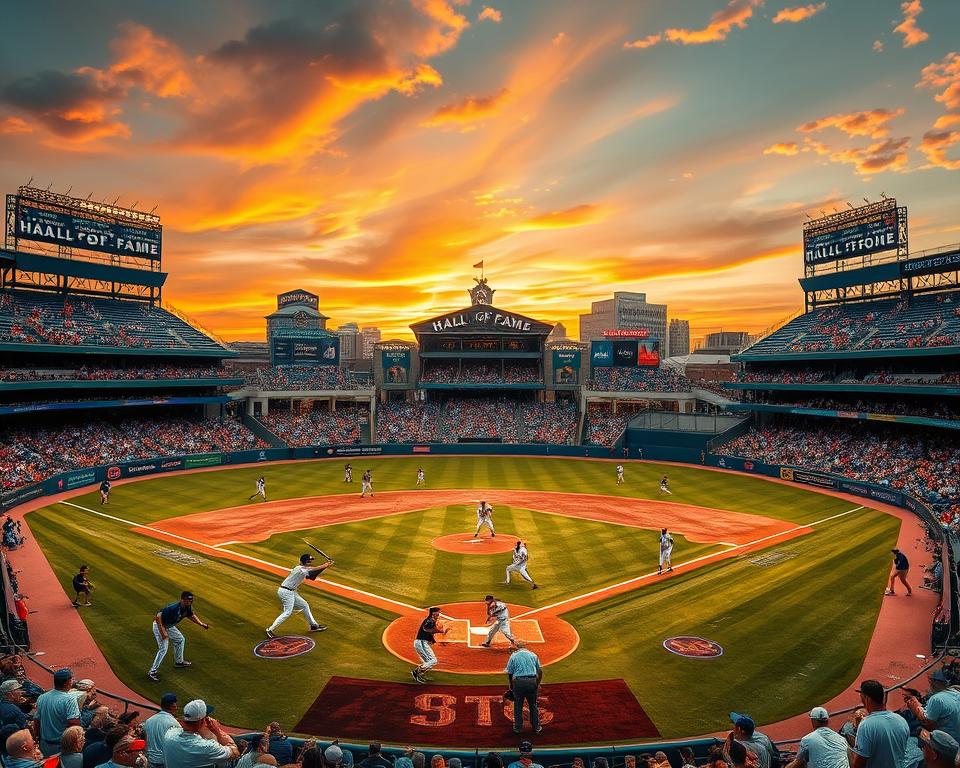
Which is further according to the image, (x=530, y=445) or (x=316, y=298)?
(x=316, y=298)

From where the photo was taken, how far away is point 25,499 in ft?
111

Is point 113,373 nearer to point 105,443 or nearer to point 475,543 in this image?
point 105,443

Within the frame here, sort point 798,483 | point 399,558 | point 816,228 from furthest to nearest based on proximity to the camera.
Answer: point 816,228
point 798,483
point 399,558

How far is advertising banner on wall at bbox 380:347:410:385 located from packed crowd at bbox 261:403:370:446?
5.61m

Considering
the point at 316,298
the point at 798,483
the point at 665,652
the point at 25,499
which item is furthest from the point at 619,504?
the point at 316,298

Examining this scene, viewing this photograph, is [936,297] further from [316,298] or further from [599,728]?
[316,298]

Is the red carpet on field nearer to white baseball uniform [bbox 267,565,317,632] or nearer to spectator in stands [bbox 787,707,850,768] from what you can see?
white baseball uniform [bbox 267,565,317,632]

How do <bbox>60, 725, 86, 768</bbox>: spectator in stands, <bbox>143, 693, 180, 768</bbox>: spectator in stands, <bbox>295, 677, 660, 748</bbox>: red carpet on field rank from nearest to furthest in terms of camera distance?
<bbox>60, 725, 86, 768</bbox>: spectator in stands → <bbox>143, 693, 180, 768</bbox>: spectator in stands → <bbox>295, 677, 660, 748</bbox>: red carpet on field

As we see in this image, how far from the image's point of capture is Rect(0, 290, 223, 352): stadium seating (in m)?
47.1

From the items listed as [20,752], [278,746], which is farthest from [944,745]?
[20,752]

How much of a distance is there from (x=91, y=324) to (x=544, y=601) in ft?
168

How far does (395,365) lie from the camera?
71375 millimetres

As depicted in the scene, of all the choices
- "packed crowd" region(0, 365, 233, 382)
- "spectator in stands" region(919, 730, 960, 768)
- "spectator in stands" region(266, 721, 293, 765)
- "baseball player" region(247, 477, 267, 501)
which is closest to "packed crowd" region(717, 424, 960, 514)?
"spectator in stands" region(919, 730, 960, 768)

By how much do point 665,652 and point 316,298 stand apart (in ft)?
349
